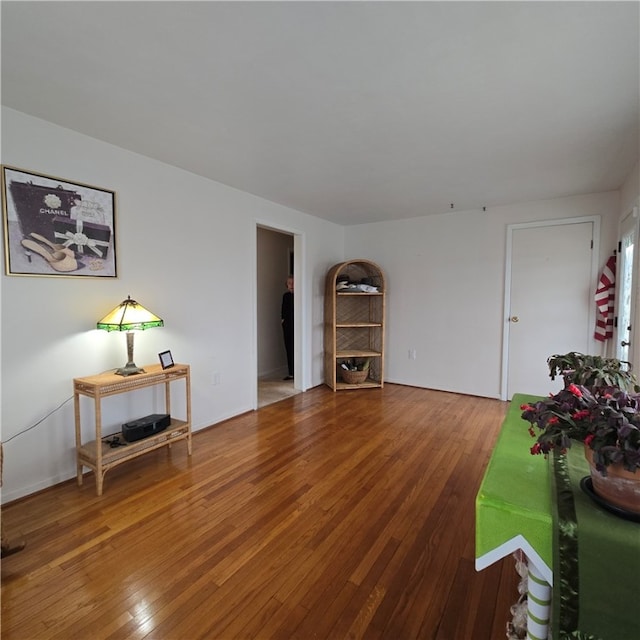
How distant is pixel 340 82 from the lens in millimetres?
1661

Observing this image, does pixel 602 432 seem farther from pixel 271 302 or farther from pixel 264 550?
pixel 271 302

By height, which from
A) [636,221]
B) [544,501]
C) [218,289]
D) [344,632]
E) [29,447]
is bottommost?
[344,632]

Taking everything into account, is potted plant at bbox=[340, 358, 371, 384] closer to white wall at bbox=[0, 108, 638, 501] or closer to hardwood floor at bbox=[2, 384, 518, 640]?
white wall at bbox=[0, 108, 638, 501]

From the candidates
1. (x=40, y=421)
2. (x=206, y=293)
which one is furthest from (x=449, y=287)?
(x=40, y=421)

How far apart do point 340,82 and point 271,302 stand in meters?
3.90

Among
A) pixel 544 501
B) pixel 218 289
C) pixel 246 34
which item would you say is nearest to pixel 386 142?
pixel 246 34

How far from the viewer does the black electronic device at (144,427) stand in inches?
89.6

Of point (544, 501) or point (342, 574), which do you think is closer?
point (544, 501)

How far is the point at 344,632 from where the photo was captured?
1247 millimetres

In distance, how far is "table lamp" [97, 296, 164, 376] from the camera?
7.29 ft

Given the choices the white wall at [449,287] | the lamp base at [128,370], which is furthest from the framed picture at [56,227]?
the white wall at [449,287]

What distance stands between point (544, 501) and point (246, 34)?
1.92 m

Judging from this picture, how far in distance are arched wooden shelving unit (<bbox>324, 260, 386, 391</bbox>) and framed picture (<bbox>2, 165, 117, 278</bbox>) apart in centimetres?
264

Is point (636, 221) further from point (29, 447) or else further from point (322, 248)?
point (29, 447)
